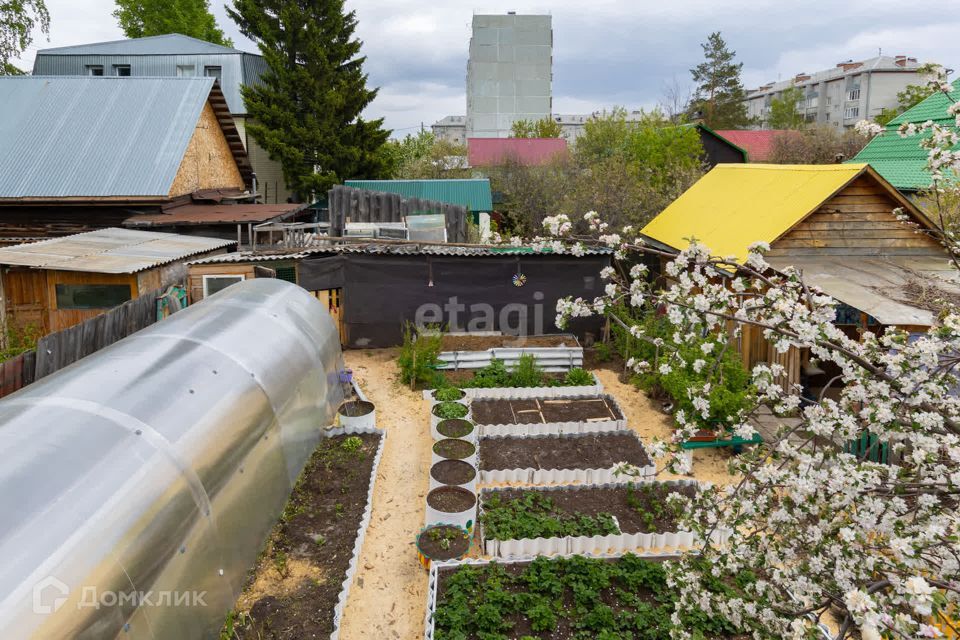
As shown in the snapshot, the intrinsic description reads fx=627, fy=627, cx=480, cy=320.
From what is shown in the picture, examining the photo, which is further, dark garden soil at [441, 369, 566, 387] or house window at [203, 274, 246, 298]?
house window at [203, 274, 246, 298]

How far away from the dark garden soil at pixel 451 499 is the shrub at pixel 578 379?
15.0 feet

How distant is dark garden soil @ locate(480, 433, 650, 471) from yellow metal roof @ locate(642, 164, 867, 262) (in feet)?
10.9

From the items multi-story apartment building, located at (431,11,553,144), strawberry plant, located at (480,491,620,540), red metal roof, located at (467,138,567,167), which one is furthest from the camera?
multi-story apartment building, located at (431,11,553,144)

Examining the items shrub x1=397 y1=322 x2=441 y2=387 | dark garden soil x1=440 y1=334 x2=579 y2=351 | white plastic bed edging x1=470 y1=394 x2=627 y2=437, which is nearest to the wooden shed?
shrub x1=397 y1=322 x2=441 y2=387

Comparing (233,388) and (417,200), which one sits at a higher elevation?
(417,200)

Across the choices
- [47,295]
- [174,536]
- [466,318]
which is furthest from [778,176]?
[47,295]

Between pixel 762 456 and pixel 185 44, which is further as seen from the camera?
pixel 185 44

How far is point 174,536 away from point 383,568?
9.40ft

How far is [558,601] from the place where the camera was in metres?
6.08

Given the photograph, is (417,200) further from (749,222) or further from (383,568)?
(383,568)

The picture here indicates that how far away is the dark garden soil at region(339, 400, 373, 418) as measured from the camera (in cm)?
1069

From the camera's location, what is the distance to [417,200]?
18.7 m

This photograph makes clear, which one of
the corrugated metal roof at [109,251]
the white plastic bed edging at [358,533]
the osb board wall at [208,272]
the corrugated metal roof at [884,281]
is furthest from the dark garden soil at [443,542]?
the osb board wall at [208,272]

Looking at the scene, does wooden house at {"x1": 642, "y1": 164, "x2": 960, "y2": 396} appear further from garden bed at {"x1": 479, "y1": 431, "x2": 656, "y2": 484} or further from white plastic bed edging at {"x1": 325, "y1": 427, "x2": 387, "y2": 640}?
white plastic bed edging at {"x1": 325, "y1": 427, "x2": 387, "y2": 640}
